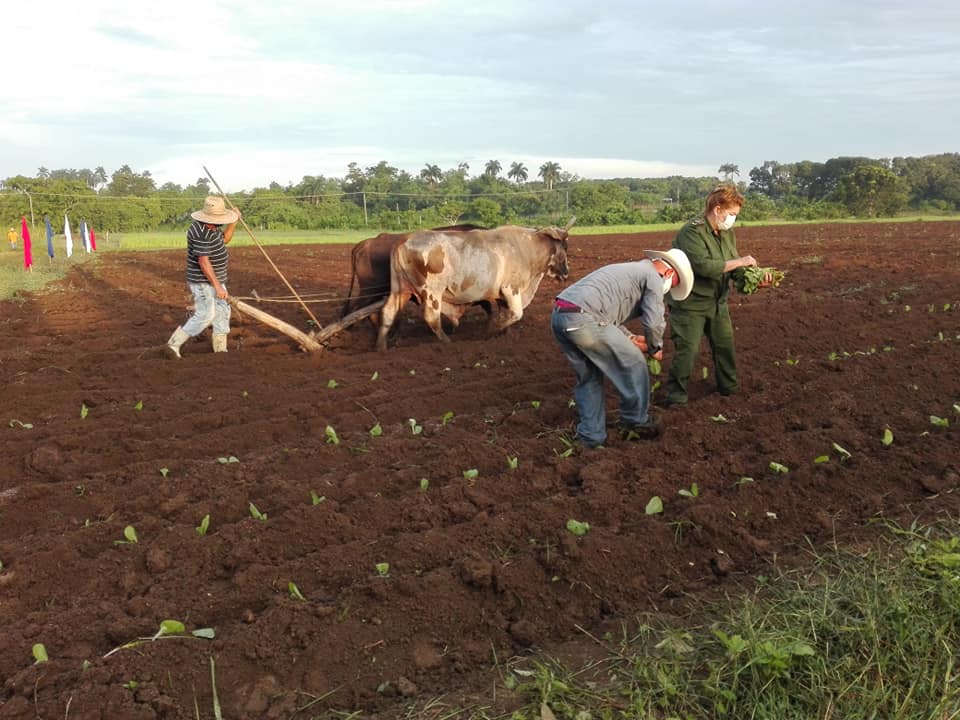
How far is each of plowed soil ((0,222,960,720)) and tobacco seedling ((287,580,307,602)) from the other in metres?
0.06

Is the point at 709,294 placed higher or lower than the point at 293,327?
higher

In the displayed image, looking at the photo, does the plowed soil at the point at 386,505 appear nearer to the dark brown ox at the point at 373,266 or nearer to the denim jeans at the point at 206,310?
the denim jeans at the point at 206,310

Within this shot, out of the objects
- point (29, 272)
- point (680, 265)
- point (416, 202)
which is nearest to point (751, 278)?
point (680, 265)

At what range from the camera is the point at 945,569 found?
3.83m

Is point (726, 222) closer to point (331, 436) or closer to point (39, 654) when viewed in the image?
point (331, 436)

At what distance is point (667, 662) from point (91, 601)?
2989 mm

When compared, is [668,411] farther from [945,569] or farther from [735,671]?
[735,671]

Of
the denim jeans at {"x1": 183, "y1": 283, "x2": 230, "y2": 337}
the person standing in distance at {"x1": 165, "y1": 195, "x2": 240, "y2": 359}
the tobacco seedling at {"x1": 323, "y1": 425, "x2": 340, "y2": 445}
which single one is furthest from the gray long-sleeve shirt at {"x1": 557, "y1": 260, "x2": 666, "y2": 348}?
the denim jeans at {"x1": 183, "y1": 283, "x2": 230, "y2": 337}

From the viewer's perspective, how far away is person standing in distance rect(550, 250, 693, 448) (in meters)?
5.79

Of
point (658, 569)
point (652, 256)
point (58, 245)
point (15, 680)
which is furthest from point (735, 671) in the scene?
point (58, 245)

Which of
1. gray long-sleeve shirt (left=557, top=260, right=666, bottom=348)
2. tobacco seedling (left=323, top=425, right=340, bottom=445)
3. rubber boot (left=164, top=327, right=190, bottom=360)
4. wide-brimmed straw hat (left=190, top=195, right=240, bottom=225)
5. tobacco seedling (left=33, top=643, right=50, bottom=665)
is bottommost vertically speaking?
tobacco seedling (left=33, top=643, right=50, bottom=665)

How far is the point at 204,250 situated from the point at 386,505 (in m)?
5.16

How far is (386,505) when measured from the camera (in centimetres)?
510

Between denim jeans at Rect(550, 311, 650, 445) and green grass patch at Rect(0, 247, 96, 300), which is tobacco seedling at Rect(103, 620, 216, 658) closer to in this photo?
denim jeans at Rect(550, 311, 650, 445)
